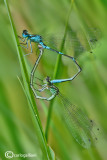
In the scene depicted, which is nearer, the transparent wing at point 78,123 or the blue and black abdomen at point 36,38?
the transparent wing at point 78,123

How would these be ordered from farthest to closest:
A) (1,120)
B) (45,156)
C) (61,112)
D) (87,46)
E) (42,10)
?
(42,10), (87,46), (61,112), (1,120), (45,156)

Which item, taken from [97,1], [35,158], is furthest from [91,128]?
[97,1]

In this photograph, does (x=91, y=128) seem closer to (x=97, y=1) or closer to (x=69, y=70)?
(x=69, y=70)

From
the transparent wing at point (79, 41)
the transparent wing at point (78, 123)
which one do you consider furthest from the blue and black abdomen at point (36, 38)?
the transparent wing at point (78, 123)

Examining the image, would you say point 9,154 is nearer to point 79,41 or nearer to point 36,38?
point 36,38

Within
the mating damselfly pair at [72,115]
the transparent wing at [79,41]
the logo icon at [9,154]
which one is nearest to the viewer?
the logo icon at [9,154]

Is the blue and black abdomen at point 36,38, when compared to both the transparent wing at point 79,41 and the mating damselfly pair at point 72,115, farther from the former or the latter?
the transparent wing at point 79,41

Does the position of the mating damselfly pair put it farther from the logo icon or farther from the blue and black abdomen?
the logo icon
